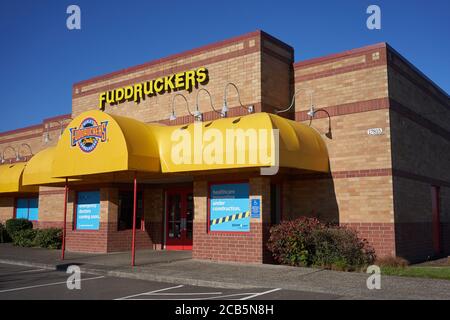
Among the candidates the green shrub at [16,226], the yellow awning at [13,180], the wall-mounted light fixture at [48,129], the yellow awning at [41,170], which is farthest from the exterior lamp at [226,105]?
the green shrub at [16,226]

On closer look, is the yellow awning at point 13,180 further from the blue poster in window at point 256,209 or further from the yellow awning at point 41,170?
the blue poster in window at point 256,209

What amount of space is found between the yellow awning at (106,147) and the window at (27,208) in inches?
401

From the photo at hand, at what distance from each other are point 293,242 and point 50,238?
11.9 metres

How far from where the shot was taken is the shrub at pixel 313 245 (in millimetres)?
13445

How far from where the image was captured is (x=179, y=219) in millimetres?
19078

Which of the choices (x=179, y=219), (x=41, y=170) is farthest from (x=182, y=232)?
(x=41, y=170)

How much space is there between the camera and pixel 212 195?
15469 mm

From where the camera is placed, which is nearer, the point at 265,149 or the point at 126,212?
the point at 265,149

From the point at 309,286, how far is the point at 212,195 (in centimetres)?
618

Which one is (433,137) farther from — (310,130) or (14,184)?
(14,184)

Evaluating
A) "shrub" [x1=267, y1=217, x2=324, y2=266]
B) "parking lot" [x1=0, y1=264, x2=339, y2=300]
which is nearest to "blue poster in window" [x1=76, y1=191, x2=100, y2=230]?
"parking lot" [x1=0, y1=264, x2=339, y2=300]

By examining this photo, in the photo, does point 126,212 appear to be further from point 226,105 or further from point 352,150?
point 352,150

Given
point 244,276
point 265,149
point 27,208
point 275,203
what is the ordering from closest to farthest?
point 244,276, point 265,149, point 275,203, point 27,208
